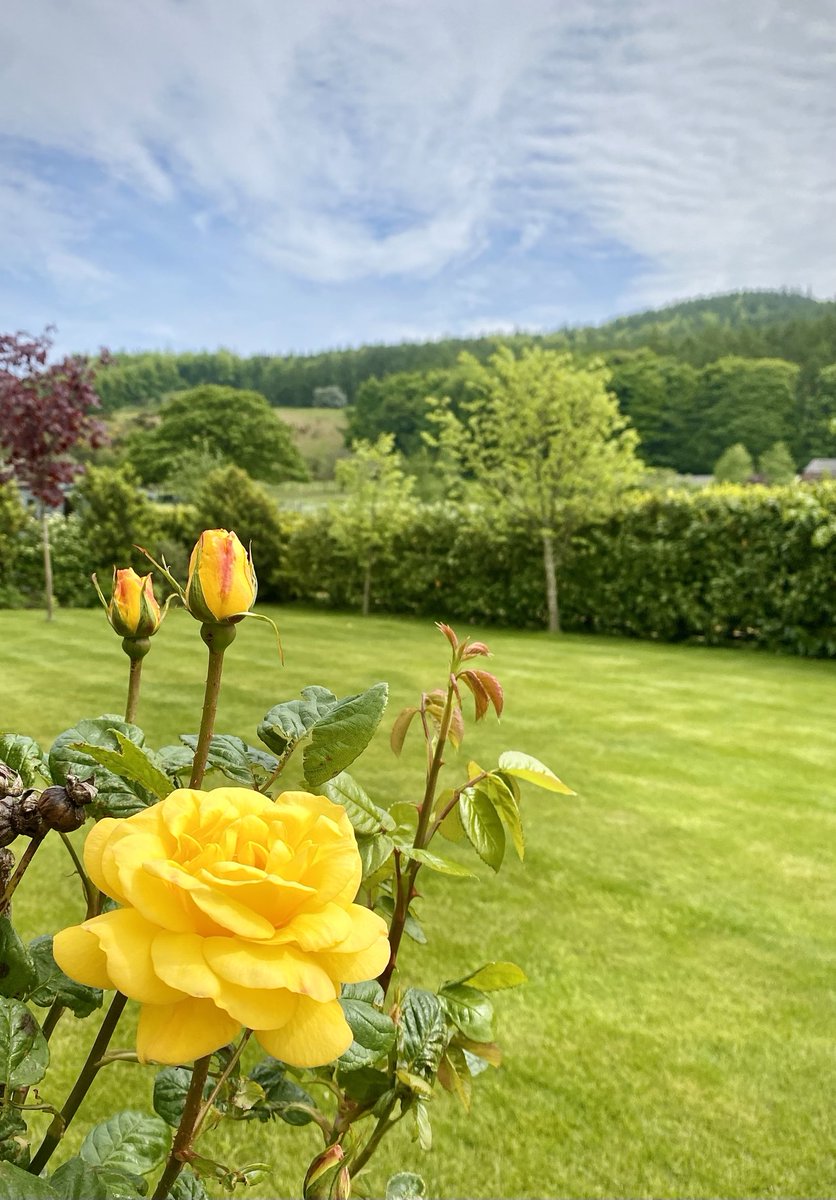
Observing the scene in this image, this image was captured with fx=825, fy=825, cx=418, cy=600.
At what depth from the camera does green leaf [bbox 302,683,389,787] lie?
Result: 54 cm

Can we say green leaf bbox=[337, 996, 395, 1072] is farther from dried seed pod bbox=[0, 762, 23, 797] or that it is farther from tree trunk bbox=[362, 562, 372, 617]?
tree trunk bbox=[362, 562, 372, 617]

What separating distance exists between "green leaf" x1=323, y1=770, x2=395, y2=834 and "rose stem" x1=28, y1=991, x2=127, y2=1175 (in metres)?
0.24

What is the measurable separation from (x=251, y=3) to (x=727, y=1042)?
2.91 metres

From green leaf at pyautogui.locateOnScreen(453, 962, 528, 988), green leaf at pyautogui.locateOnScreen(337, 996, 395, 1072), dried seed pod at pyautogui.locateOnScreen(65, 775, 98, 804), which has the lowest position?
green leaf at pyautogui.locateOnScreen(453, 962, 528, 988)

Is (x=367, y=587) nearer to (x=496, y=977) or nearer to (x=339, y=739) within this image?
(x=496, y=977)

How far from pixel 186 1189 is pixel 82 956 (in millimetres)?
394

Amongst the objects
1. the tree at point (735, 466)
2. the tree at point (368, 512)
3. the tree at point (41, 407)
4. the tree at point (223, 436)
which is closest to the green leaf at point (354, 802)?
the tree at point (41, 407)

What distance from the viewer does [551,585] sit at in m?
11.6

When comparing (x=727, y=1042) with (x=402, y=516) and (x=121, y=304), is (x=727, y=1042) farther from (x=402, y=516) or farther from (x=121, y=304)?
(x=121, y=304)

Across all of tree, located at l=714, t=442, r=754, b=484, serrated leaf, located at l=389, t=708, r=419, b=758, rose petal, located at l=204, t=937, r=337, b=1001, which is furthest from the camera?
tree, located at l=714, t=442, r=754, b=484

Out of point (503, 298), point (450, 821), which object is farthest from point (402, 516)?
point (503, 298)

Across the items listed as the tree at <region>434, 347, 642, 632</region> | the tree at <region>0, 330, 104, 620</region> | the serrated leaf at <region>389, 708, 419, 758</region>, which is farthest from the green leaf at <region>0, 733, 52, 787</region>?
the tree at <region>434, 347, 642, 632</region>

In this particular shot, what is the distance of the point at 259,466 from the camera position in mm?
50938

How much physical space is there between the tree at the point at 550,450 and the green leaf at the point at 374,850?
10.8m
